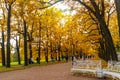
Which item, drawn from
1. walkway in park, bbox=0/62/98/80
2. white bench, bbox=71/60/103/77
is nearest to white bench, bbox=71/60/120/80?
white bench, bbox=71/60/103/77

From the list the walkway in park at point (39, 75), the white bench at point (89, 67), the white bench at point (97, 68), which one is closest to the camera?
the white bench at point (97, 68)

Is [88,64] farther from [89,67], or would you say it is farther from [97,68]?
[97,68]

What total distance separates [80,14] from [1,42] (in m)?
20.1

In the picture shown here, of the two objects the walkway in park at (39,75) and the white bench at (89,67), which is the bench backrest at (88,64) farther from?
the walkway in park at (39,75)

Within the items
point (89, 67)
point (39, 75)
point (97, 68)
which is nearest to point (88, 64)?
point (89, 67)

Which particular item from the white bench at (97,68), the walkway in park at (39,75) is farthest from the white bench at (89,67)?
the walkway in park at (39,75)

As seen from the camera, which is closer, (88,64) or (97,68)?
(97,68)

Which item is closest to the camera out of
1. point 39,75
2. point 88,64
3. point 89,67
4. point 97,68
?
Answer: point 97,68

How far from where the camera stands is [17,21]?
46.9m

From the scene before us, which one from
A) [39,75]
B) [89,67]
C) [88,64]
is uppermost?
[88,64]

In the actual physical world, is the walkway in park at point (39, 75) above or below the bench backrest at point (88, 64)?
below

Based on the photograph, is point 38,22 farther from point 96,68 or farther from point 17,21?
point 96,68

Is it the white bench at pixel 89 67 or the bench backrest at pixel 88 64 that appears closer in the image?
the white bench at pixel 89 67

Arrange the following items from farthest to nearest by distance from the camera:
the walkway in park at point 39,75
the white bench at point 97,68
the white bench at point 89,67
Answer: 1. the walkway in park at point 39,75
2. the white bench at point 89,67
3. the white bench at point 97,68
